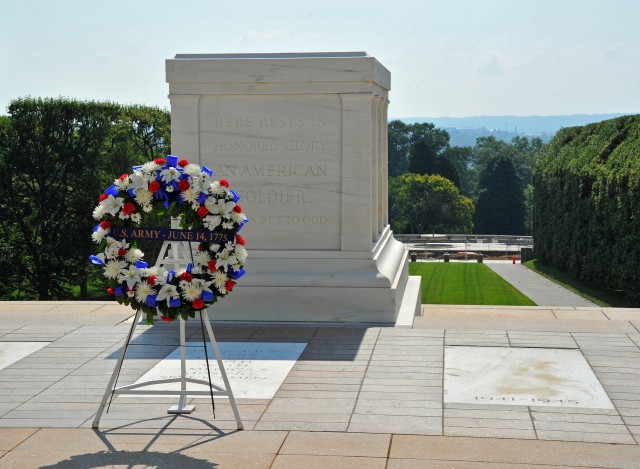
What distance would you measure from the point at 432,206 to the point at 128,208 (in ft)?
238

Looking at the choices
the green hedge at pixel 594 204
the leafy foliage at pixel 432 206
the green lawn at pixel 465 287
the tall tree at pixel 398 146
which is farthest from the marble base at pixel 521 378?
the tall tree at pixel 398 146

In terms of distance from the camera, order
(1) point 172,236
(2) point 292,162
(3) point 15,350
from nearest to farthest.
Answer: (1) point 172,236
(3) point 15,350
(2) point 292,162

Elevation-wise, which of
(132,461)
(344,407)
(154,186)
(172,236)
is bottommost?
(132,461)

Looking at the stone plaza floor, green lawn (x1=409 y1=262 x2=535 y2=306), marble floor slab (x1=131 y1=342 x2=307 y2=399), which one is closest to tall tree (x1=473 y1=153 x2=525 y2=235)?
green lawn (x1=409 y1=262 x2=535 y2=306)

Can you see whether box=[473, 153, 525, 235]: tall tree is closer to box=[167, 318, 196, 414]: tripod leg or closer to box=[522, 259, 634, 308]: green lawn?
box=[522, 259, 634, 308]: green lawn

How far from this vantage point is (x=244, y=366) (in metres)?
8.92

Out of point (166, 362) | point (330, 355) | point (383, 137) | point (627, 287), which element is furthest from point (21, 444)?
point (627, 287)

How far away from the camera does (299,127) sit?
36.8 feet

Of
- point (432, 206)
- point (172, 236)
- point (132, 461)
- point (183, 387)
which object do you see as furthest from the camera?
point (432, 206)

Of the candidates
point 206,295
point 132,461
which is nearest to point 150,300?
point 206,295

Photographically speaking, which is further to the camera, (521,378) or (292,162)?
(292,162)

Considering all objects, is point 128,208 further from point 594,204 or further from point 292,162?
point 594,204

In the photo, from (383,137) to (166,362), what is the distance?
215 inches

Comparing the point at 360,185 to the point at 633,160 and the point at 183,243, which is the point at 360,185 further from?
the point at 633,160
